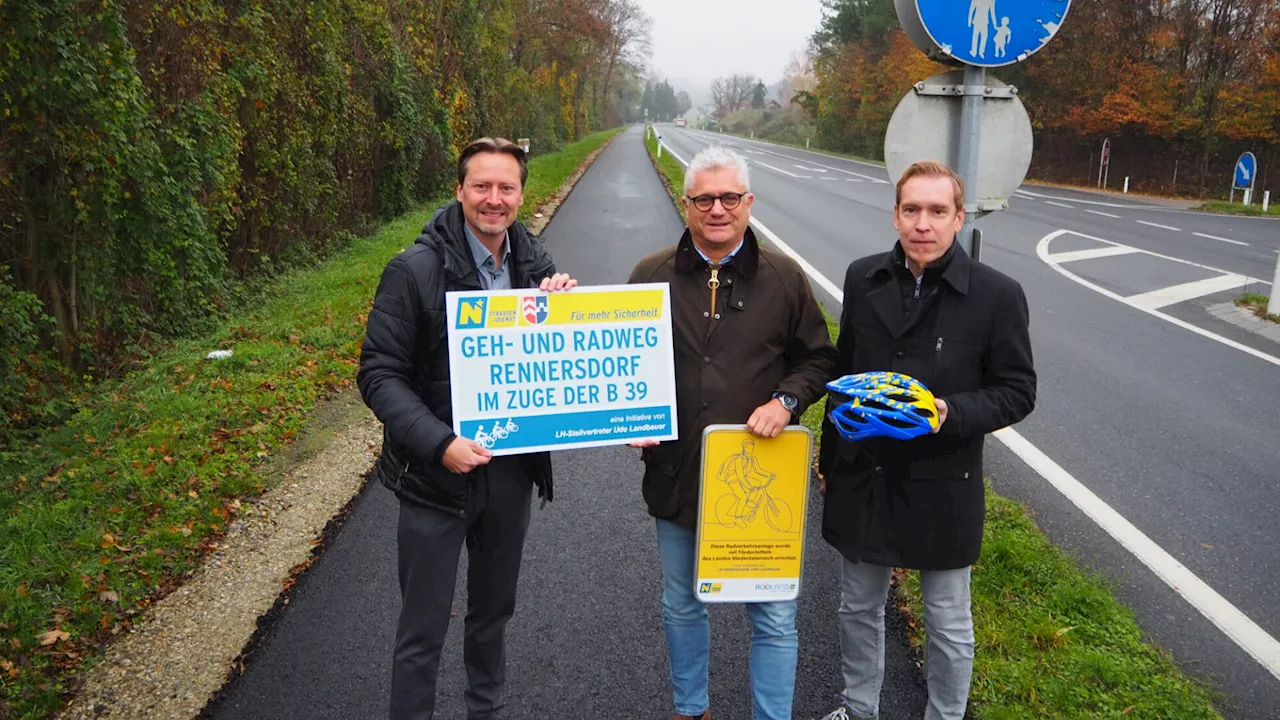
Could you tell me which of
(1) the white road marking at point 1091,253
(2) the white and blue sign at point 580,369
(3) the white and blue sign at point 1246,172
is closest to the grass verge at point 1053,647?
(2) the white and blue sign at point 580,369

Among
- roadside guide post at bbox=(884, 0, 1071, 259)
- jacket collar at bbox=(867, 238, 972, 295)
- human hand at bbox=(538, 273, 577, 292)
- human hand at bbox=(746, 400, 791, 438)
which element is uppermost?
roadside guide post at bbox=(884, 0, 1071, 259)

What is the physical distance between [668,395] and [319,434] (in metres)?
3.84

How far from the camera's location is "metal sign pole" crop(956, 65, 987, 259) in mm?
3904

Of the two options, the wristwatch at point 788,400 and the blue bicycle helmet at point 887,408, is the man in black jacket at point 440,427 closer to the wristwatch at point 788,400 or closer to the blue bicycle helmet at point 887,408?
the wristwatch at point 788,400

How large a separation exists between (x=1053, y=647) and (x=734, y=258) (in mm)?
2131

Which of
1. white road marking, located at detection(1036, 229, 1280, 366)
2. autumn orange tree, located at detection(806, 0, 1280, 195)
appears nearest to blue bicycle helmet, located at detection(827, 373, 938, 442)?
white road marking, located at detection(1036, 229, 1280, 366)

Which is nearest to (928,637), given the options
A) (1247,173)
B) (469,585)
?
(469,585)

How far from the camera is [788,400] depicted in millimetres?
2840

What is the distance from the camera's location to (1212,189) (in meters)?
29.9

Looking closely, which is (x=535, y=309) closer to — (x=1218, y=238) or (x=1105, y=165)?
(x=1218, y=238)

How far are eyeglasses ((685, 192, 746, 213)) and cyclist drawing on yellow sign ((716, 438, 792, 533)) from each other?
2.62 ft

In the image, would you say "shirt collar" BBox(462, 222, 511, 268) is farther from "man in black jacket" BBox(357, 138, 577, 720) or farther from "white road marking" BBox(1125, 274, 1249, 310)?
"white road marking" BBox(1125, 274, 1249, 310)

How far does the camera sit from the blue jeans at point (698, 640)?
115 inches

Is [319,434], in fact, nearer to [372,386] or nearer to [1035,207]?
[372,386]
